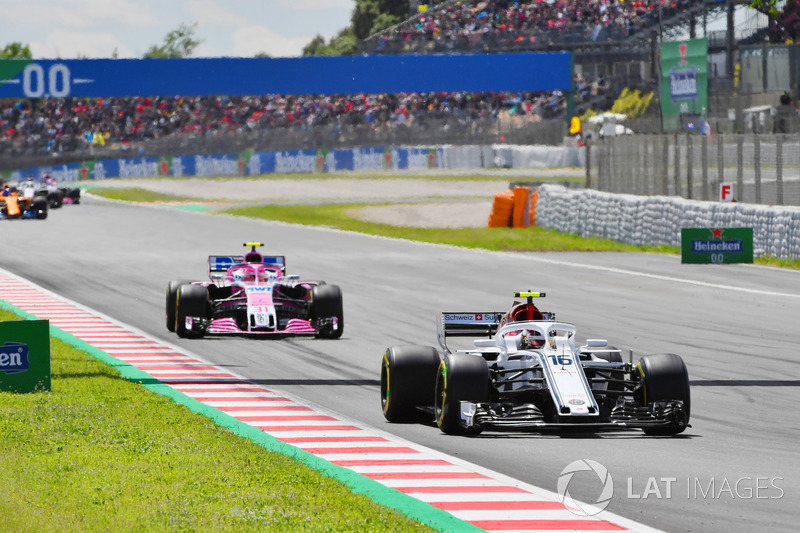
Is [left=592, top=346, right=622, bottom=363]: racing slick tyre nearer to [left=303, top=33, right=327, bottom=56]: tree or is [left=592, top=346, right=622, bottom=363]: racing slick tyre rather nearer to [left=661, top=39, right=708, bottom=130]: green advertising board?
[left=661, top=39, right=708, bottom=130]: green advertising board

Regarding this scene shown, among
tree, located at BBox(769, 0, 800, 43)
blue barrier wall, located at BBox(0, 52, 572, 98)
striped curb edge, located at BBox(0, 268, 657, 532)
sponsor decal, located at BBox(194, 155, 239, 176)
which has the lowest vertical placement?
striped curb edge, located at BBox(0, 268, 657, 532)

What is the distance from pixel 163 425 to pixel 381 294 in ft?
37.8

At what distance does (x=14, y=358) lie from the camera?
38.8 ft

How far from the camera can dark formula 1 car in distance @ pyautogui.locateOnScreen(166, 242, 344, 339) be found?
16.6 metres

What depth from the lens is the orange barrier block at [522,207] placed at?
123 ft

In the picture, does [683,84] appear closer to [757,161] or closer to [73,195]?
[73,195]

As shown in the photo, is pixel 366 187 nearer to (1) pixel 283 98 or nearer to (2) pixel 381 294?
(1) pixel 283 98

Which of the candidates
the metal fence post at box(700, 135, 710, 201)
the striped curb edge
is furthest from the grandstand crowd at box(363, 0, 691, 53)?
the striped curb edge

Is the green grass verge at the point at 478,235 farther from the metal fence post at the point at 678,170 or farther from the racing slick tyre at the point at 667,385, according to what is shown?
the racing slick tyre at the point at 667,385

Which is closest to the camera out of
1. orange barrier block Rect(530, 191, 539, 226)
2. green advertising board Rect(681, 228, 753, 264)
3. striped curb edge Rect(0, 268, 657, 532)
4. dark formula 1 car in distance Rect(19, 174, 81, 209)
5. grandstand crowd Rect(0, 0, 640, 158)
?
striped curb edge Rect(0, 268, 657, 532)

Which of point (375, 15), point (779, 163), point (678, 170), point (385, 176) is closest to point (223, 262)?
point (779, 163)

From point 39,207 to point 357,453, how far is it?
1277 inches

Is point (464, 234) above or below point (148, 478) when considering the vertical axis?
above

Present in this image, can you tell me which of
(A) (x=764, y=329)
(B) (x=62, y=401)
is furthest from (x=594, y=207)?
(B) (x=62, y=401)
